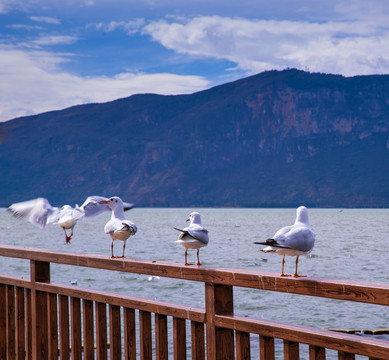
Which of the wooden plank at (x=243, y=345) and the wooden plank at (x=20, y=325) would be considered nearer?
the wooden plank at (x=243, y=345)

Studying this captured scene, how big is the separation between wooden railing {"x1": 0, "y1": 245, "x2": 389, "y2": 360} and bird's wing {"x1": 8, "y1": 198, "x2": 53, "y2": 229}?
36.5 inches

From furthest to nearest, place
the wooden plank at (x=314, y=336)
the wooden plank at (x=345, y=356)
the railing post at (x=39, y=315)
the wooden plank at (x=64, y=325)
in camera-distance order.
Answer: the railing post at (x=39, y=315) < the wooden plank at (x=64, y=325) < the wooden plank at (x=345, y=356) < the wooden plank at (x=314, y=336)

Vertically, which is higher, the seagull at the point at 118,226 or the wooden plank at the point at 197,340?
the seagull at the point at 118,226

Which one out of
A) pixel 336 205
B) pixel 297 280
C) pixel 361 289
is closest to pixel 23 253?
pixel 297 280

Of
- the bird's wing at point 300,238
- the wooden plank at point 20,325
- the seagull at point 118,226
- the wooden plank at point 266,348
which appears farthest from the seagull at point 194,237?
the wooden plank at point 20,325

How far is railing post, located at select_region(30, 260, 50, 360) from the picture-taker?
3.93 meters

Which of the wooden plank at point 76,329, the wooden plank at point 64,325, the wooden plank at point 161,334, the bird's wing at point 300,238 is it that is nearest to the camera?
the bird's wing at point 300,238

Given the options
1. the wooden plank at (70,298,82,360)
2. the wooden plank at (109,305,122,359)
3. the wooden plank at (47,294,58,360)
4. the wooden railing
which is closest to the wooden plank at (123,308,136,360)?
the wooden railing

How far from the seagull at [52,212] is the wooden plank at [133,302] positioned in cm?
141

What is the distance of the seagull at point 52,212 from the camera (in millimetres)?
5371

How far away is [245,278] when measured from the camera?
2.82 metres

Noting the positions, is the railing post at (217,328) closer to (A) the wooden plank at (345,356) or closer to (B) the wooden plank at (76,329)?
(A) the wooden plank at (345,356)

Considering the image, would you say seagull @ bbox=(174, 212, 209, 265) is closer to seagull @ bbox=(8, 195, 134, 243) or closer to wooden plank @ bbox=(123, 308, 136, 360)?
wooden plank @ bbox=(123, 308, 136, 360)

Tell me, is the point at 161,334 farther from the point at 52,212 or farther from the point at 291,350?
the point at 52,212
